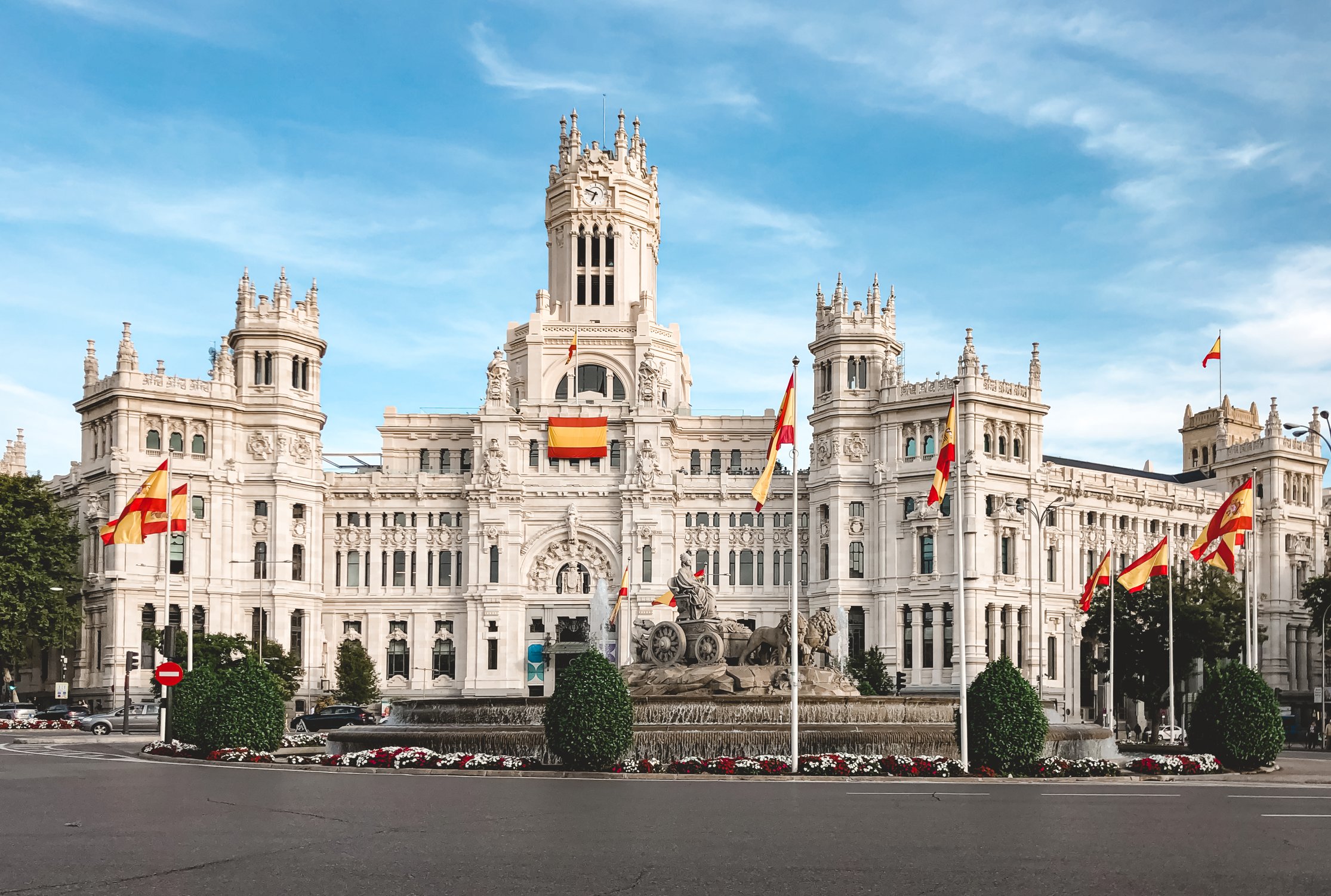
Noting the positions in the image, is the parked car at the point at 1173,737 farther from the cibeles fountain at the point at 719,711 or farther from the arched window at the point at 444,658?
the arched window at the point at 444,658

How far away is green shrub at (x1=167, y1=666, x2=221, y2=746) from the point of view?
47125mm

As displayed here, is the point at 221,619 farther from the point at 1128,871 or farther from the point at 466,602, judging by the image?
the point at 1128,871

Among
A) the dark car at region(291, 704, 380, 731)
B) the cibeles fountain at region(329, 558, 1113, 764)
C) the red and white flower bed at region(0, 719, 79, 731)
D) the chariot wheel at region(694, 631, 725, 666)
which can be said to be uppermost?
the chariot wheel at region(694, 631, 725, 666)

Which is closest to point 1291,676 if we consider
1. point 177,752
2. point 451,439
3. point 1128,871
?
point 451,439

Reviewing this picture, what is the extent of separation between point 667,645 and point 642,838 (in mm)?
30030

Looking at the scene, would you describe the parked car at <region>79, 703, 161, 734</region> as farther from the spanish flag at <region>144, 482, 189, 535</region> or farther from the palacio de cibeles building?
the palacio de cibeles building

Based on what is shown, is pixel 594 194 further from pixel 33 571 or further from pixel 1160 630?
pixel 1160 630

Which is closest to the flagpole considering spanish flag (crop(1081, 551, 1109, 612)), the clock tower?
spanish flag (crop(1081, 551, 1109, 612))

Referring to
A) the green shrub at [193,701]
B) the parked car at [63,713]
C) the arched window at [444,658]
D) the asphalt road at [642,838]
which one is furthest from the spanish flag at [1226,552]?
the arched window at [444,658]

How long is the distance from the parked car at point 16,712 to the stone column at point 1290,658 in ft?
299

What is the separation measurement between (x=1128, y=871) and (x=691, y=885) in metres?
6.17

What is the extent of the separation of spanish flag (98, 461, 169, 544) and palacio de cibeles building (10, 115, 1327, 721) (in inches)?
1189

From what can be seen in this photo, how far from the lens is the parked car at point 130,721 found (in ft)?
245

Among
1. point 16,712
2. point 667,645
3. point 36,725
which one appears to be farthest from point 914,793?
point 16,712
